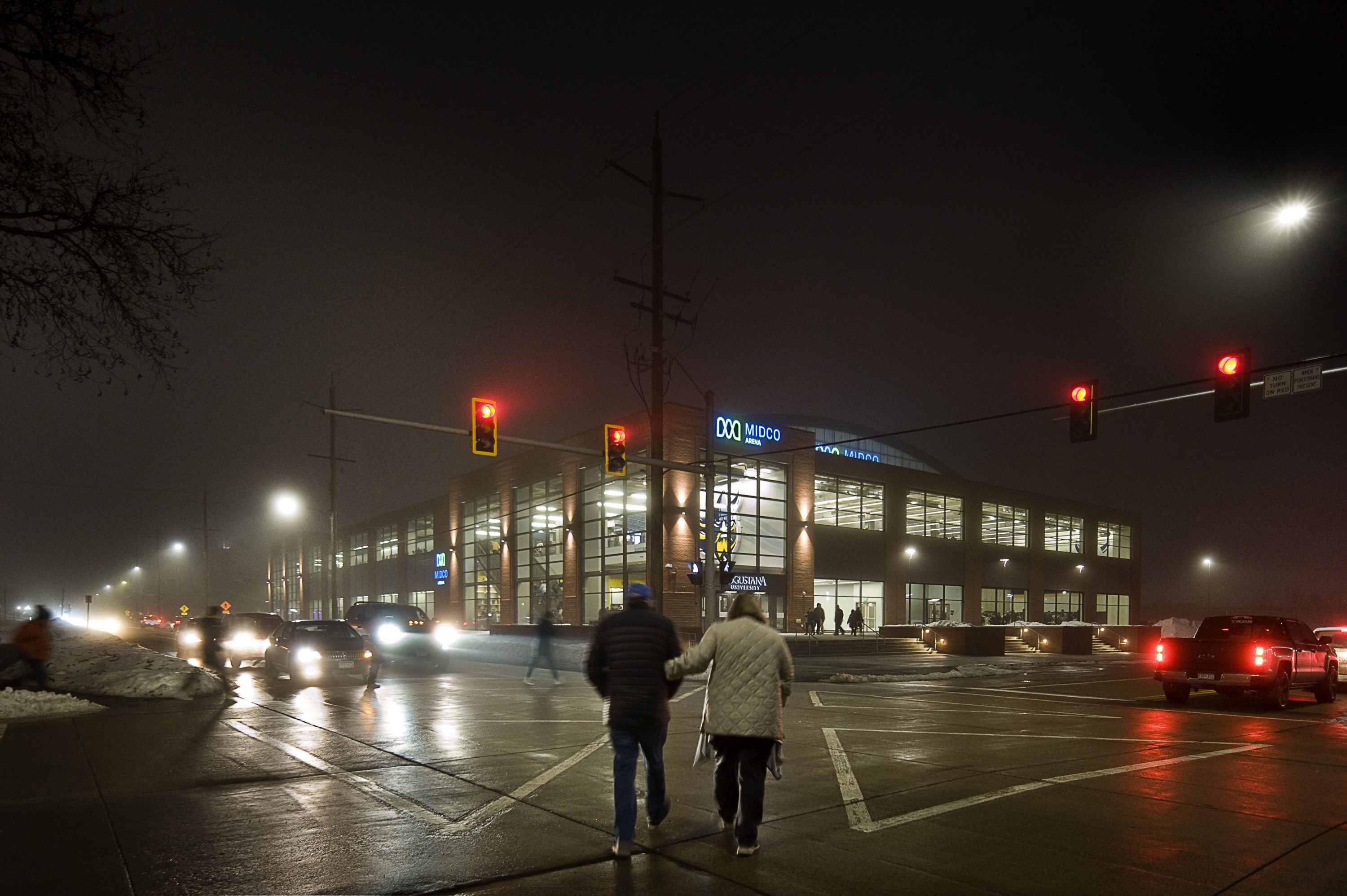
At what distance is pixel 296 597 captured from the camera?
4146 inches

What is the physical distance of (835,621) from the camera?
1901 inches

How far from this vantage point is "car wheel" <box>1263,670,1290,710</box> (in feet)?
53.6

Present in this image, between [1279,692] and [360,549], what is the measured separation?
277 ft

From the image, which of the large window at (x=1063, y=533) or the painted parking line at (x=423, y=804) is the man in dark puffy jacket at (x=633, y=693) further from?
the large window at (x=1063, y=533)

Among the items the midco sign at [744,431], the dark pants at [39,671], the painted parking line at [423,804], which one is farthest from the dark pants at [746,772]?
the midco sign at [744,431]

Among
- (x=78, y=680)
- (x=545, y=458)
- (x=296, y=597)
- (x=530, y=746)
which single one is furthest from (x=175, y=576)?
(x=530, y=746)

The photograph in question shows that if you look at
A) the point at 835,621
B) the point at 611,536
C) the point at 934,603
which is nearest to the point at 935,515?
the point at 934,603

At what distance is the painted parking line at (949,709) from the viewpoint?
49.8 feet

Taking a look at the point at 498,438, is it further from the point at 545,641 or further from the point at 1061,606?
the point at 1061,606

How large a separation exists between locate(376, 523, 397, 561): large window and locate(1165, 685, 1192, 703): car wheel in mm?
70369

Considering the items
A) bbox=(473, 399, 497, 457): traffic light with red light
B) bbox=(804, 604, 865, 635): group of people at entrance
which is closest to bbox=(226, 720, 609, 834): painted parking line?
bbox=(473, 399, 497, 457): traffic light with red light

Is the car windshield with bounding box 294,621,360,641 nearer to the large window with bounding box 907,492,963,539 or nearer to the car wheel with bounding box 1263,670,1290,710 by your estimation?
the car wheel with bounding box 1263,670,1290,710

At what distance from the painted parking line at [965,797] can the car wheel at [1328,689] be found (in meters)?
8.65

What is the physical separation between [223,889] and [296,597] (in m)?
109
